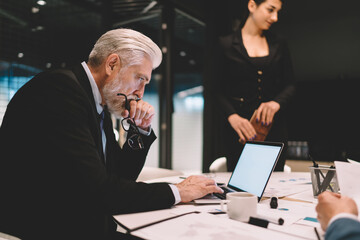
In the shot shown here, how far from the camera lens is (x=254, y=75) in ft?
7.12

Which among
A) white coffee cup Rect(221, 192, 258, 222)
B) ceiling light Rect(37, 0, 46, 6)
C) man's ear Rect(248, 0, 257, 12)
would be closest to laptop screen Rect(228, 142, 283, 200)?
white coffee cup Rect(221, 192, 258, 222)

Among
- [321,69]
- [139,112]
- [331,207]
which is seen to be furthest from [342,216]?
[321,69]

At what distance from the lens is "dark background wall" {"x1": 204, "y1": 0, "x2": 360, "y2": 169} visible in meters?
3.97

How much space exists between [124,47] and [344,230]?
110cm

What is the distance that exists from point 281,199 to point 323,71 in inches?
142

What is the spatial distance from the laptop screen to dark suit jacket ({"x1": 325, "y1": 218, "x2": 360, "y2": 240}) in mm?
454

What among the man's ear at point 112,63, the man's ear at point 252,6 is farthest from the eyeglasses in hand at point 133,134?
the man's ear at point 252,6

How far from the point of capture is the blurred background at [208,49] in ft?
11.6

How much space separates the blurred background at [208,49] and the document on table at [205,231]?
2843mm

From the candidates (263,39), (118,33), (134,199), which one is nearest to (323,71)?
(263,39)

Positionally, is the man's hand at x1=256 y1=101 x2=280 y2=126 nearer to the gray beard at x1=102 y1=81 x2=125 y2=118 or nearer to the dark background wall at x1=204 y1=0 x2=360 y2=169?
the gray beard at x1=102 y1=81 x2=125 y2=118

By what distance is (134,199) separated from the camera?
1.04 meters

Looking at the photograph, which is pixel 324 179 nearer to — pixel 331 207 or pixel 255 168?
pixel 255 168

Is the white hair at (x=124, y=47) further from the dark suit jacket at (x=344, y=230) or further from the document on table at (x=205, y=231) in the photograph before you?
the dark suit jacket at (x=344, y=230)
